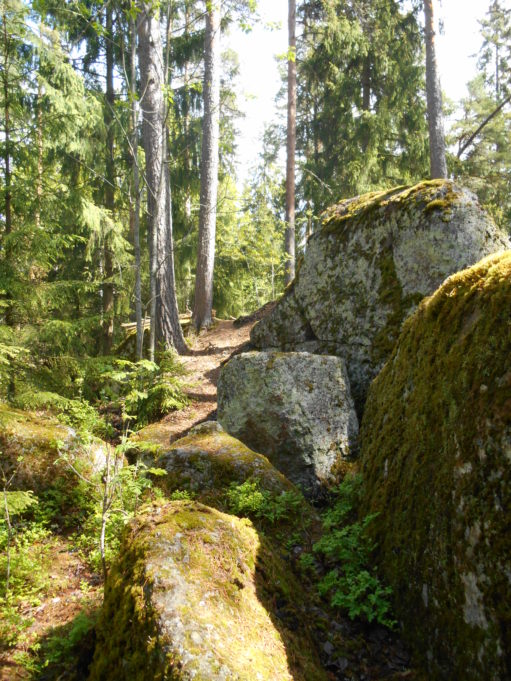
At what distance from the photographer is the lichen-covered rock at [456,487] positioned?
209 centimetres

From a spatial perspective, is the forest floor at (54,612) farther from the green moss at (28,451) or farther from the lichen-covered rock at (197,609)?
the green moss at (28,451)

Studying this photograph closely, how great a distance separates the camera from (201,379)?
8.79 metres

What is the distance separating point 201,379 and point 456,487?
6731 mm

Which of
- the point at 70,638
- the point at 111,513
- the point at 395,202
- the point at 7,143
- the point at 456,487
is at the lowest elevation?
the point at 70,638

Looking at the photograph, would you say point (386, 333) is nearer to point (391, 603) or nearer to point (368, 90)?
point (391, 603)

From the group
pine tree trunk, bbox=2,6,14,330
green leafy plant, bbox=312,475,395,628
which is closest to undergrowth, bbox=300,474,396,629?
green leafy plant, bbox=312,475,395,628

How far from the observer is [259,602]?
2.55 m

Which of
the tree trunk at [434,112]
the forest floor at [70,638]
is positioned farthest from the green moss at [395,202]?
the tree trunk at [434,112]

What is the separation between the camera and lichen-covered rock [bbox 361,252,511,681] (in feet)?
6.87

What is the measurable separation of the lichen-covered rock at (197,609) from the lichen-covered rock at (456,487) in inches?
27.6

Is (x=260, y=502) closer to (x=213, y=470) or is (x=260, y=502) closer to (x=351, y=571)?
(x=213, y=470)

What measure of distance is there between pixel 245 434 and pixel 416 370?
8.79 feet

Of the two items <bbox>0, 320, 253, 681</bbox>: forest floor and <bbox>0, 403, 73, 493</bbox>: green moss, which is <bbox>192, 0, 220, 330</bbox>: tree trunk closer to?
<bbox>0, 403, 73, 493</bbox>: green moss

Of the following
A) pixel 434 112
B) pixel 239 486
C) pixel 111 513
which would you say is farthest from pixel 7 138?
pixel 434 112
